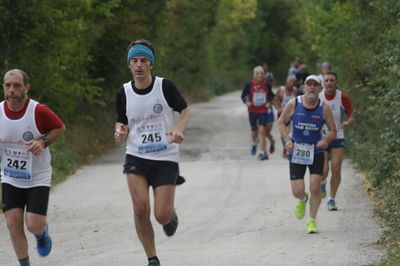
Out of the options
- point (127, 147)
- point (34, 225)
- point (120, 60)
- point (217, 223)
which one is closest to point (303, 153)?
point (217, 223)

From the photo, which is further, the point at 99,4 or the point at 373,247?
the point at 99,4

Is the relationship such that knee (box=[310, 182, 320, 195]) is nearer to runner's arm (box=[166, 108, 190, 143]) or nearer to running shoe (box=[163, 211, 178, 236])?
running shoe (box=[163, 211, 178, 236])

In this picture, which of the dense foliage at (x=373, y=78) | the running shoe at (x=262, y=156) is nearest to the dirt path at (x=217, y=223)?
the running shoe at (x=262, y=156)

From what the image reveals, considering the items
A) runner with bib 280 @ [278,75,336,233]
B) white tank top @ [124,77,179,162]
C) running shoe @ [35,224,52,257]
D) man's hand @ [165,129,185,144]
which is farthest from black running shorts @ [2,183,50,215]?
runner with bib 280 @ [278,75,336,233]

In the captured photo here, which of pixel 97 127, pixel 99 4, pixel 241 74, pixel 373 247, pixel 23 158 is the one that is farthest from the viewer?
pixel 241 74

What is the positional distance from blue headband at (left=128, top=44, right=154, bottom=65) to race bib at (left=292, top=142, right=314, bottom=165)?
11.8 ft

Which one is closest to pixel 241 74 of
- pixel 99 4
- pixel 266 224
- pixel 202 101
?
pixel 202 101

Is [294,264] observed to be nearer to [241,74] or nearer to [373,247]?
[373,247]

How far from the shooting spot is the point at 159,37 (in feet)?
100

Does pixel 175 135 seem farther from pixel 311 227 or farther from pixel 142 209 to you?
pixel 311 227

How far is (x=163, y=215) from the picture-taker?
8938mm

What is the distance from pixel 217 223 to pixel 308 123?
200 cm

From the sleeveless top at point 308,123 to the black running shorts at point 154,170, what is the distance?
346 cm

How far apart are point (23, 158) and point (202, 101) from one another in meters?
41.4
